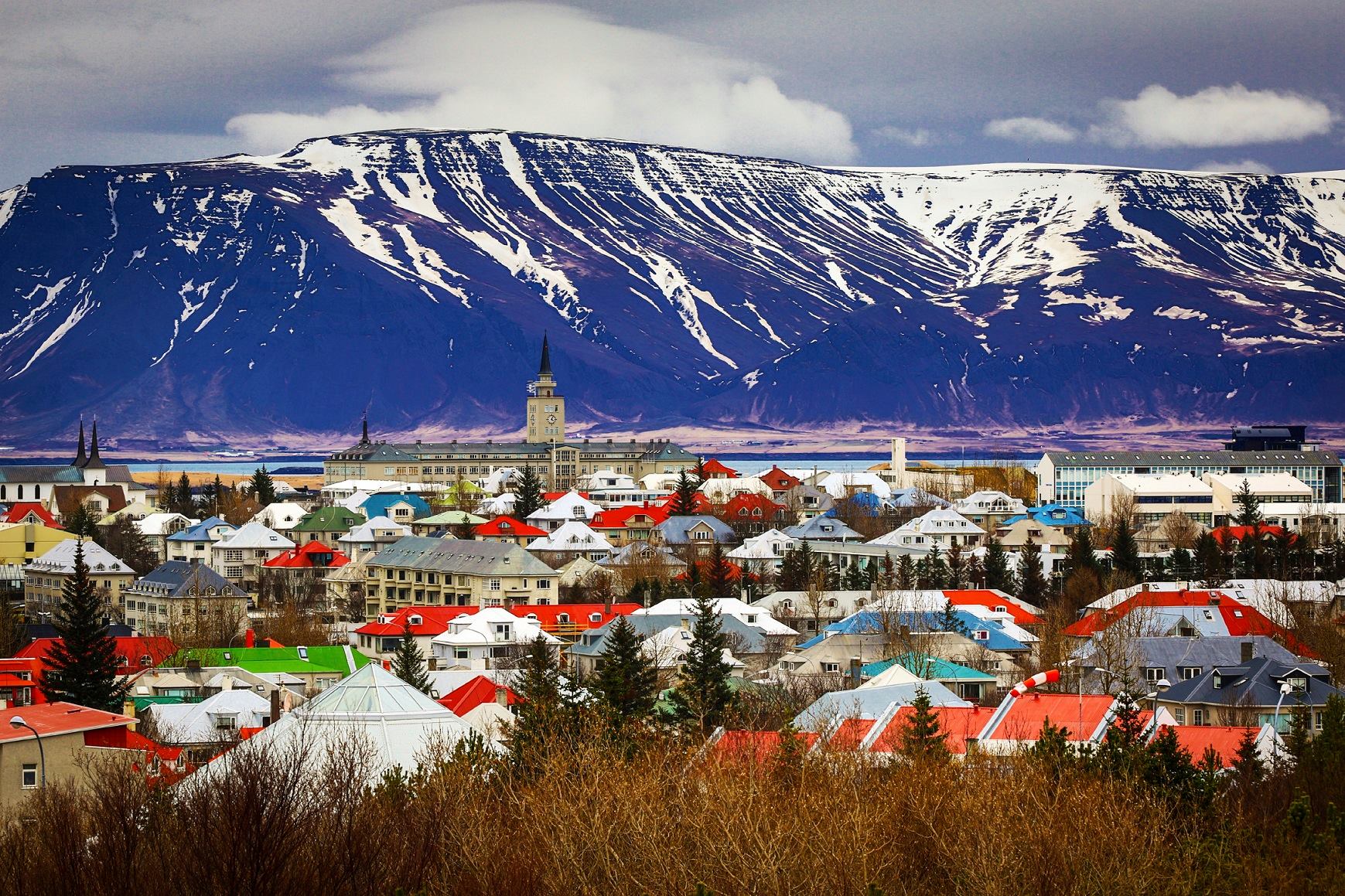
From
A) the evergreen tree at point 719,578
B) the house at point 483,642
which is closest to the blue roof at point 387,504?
the evergreen tree at point 719,578

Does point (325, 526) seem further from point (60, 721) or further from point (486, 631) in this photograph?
point (60, 721)

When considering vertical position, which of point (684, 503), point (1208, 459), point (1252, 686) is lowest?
point (684, 503)

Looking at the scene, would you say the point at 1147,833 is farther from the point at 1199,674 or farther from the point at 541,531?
the point at 541,531

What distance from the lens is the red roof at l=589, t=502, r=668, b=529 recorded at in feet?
470

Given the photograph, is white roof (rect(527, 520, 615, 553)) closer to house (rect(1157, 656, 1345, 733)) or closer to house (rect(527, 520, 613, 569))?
house (rect(527, 520, 613, 569))

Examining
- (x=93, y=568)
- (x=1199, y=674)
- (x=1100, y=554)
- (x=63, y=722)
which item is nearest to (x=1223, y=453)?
(x=1100, y=554)

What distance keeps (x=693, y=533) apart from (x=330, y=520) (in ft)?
79.5

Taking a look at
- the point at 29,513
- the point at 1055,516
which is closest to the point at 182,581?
the point at 1055,516

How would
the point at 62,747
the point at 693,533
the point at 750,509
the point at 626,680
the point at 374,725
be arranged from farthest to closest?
the point at 750,509 < the point at 693,533 < the point at 626,680 < the point at 62,747 < the point at 374,725

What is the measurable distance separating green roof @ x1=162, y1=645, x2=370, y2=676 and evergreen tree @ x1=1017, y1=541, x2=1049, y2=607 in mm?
35724

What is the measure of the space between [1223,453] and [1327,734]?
142061 millimetres

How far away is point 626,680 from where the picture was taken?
53.8 meters

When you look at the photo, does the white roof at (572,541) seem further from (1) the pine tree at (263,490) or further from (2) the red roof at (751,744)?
(2) the red roof at (751,744)

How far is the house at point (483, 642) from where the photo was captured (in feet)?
258
